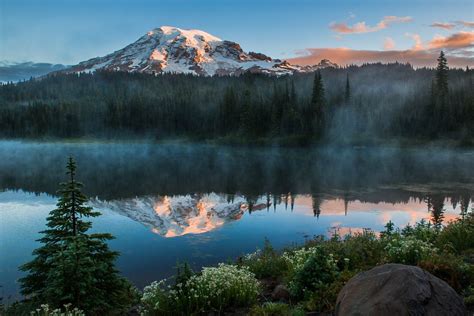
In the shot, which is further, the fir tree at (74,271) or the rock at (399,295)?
the fir tree at (74,271)

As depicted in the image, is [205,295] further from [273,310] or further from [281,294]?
[281,294]

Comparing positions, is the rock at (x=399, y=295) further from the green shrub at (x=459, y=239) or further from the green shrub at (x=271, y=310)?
the green shrub at (x=459, y=239)

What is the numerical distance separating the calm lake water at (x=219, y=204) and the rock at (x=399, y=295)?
15.1 m

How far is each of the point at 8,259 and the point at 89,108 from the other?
184195 mm

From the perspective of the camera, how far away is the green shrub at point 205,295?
444 inches

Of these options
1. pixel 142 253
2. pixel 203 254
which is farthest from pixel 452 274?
pixel 142 253

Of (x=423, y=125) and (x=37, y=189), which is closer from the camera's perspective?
(x=37, y=189)

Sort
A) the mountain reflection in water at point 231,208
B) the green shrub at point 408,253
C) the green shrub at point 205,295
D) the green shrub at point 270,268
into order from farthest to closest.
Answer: the mountain reflection in water at point 231,208 < the green shrub at point 270,268 < the green shrub at point 408,253 < the green shrub at point 205,295

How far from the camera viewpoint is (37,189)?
59062 mm

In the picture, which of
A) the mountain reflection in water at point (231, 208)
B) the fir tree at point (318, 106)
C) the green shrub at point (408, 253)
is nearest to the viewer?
the green shrub at point (408, 253)

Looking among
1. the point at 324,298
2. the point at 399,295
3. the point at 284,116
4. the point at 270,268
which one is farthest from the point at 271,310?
the point at 284,116

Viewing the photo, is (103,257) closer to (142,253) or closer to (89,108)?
(142,253)

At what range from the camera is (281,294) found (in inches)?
497

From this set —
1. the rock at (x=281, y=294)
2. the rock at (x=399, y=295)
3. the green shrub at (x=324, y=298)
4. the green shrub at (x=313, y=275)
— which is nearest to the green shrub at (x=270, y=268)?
the rock at (x=281, y=294)
